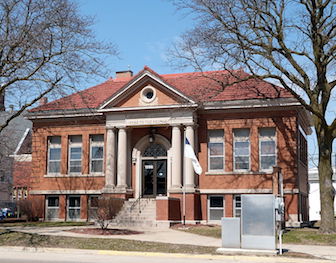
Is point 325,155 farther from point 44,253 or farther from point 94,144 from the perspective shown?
point 94,144

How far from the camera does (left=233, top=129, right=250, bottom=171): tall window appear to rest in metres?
28.5

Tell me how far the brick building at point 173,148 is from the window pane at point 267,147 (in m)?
0.06

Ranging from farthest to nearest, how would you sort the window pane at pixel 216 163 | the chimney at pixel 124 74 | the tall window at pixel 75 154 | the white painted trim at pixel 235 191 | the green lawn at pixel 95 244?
the chimney at pixel 124 74 → the tall window at pixel 75 154 → the window pane at pixel 216 163 → the white painted trim at pixel 235 191 → the green lawn at pixel 95 244

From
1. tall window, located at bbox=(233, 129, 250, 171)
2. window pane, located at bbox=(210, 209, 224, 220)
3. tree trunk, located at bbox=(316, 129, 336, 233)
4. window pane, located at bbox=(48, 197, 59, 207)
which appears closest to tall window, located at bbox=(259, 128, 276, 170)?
tall window, located at bbox=(233, 129, 250, 171)

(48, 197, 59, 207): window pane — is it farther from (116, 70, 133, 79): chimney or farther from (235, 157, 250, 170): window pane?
(235, 157, 250, 170): window pane

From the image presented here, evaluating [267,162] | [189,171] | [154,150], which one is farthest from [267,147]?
[154,150]

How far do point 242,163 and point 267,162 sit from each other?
1431 mm

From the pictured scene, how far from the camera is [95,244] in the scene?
678 inches

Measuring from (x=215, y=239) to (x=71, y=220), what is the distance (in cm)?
1397

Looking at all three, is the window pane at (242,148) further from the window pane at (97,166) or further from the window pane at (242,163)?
the window pane at (97,166)

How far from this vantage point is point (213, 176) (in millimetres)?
28688

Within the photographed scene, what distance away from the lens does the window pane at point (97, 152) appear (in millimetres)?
31308

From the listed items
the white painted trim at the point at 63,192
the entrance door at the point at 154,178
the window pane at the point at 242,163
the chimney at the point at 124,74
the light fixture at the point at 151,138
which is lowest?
the white painted trim at the point at 63,192

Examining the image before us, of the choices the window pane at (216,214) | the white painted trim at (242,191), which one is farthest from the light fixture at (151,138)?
the window pane at (216,214)
